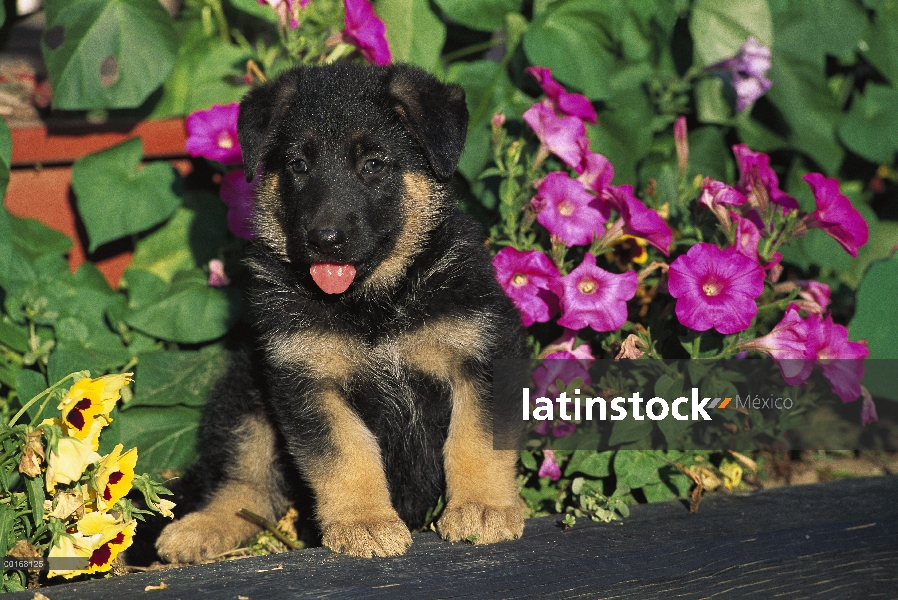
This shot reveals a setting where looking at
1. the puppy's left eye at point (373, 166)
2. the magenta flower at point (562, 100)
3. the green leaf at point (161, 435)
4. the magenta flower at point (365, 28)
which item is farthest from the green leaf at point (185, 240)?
the magenta flower at point (562, 100)

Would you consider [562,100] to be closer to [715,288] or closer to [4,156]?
[715,288]

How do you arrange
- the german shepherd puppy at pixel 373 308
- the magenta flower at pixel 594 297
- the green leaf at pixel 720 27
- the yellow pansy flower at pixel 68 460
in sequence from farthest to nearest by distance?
the green leaf at pixel 720 27 < the magenta flower at pixel 594 297 < the german shepherd puppy at pixel 373 308 < the yellow pansy flower at pixel 68 460

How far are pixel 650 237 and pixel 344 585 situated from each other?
1803mm

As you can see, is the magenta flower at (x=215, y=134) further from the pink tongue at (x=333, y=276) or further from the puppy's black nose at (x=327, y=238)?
the puppy's black nose at (x=327, y=238)

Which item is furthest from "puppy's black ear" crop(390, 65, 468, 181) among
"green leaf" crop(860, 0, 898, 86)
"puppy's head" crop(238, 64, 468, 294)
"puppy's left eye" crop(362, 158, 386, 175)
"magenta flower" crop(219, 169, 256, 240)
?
"green leaf" crop(860, 0, 898, 86)

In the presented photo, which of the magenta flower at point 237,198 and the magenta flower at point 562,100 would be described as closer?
the magenta flower at point 562,100

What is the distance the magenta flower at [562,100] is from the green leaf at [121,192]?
188cm

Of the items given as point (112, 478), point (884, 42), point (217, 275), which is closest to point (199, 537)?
point (112, 478)

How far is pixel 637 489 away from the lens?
394 centimetres

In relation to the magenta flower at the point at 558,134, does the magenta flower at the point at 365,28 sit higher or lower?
higher

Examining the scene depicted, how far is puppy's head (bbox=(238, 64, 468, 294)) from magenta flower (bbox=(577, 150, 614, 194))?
0.81m

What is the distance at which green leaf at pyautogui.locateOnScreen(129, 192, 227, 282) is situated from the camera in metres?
4.78

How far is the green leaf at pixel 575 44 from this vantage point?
4.53 meters

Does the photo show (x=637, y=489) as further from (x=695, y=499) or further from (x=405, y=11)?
(x=405, y=11)
